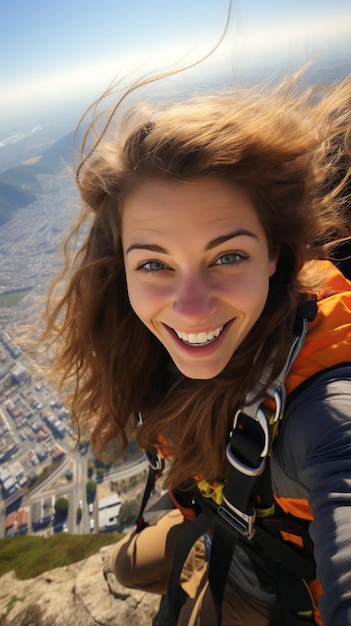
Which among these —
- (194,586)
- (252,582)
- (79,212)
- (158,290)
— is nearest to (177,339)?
(158,290)

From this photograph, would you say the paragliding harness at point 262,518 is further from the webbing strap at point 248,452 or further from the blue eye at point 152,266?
the blue eye at point 152,266

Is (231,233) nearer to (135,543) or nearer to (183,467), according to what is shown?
(183,467)

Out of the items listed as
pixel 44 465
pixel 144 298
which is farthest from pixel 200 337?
pixel 44 465

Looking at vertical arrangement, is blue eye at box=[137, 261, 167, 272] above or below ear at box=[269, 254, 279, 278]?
above

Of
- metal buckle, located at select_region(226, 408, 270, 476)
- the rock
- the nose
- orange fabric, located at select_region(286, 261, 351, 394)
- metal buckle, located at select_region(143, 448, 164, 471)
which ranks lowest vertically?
the rock

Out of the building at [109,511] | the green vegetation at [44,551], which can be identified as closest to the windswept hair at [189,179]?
Result: the green vegetation at [44,551]

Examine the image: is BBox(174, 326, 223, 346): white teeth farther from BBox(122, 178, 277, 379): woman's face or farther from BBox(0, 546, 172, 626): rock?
BBox(0, 546, 172, 626): rock

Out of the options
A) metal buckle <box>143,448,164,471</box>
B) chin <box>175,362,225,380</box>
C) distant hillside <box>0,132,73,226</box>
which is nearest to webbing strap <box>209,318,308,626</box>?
chin <box>175,362,225,380</box>
